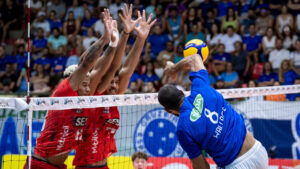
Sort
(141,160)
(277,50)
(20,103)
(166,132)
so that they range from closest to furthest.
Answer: (20,103) → (141,160) → (166,132) → (277,50)

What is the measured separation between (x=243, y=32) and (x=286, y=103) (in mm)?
3868

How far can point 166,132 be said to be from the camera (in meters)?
9.09

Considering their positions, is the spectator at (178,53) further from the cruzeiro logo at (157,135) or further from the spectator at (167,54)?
the cruzeiro logo at (157,135)

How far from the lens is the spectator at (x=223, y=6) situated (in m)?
13.2

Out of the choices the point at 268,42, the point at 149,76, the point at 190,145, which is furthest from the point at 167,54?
the point at 190,145

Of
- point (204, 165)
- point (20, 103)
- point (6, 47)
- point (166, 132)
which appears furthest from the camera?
point (6, 47)

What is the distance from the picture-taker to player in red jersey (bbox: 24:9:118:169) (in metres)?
4.71

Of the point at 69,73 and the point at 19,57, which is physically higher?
the point at 19,57

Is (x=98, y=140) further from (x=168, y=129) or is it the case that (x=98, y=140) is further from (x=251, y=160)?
(x=168, y=129)

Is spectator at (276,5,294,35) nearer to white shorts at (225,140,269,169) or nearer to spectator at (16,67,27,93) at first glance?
spectator at (16,67,27,93)

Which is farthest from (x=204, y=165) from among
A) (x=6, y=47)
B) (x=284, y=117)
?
(x=6, y=47)

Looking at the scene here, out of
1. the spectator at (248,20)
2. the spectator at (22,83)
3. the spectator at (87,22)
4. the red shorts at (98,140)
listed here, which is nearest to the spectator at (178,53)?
the spectator at (248,20)

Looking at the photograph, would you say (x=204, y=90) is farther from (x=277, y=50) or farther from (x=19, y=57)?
(x=19, y=57)

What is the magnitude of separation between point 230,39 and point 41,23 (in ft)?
23.1
